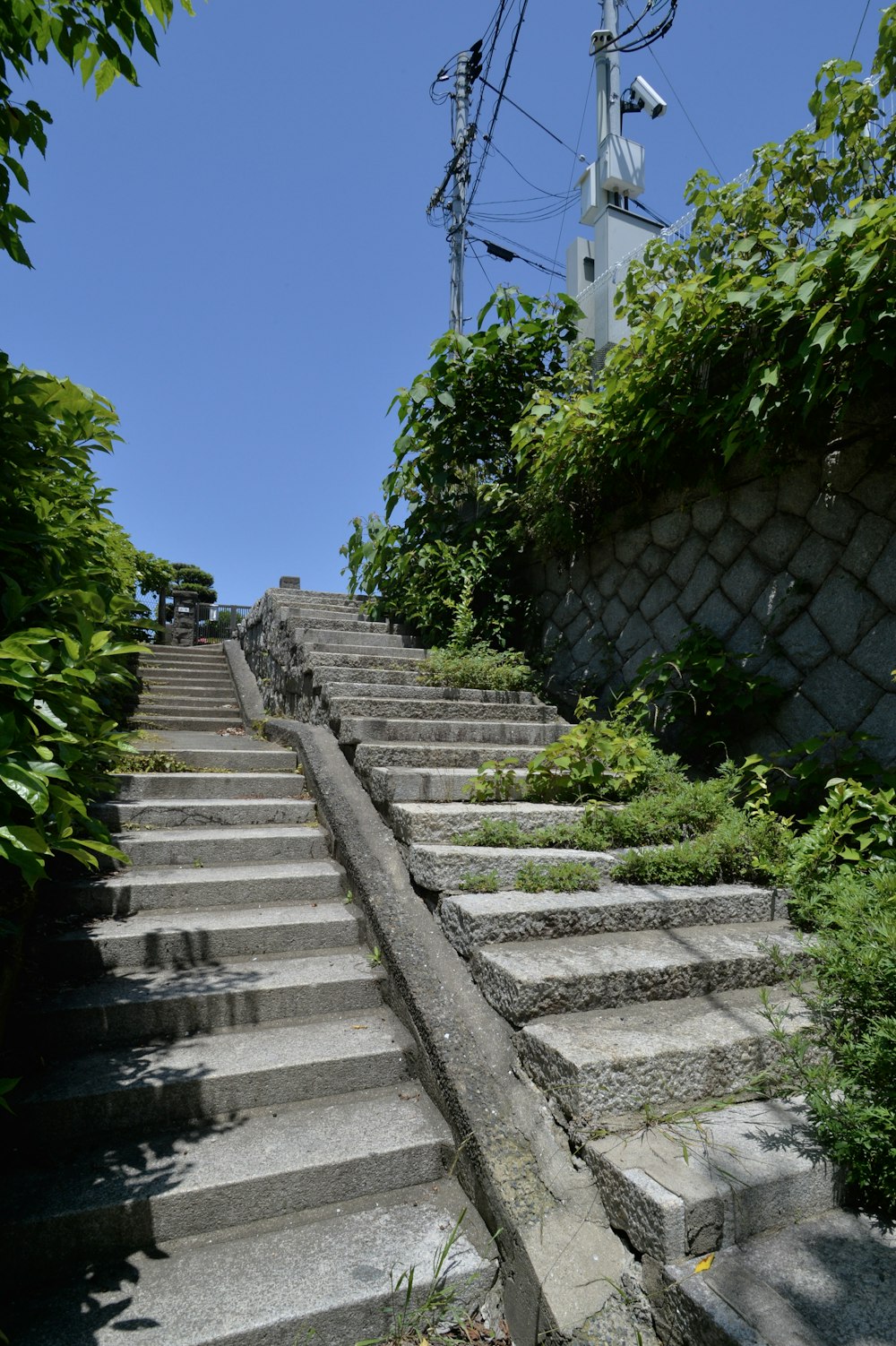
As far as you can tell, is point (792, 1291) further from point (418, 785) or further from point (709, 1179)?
point (418, 785)

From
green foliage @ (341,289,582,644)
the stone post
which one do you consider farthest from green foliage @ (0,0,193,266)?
the stone post

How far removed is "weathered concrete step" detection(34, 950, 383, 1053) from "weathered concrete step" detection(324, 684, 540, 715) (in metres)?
1.93

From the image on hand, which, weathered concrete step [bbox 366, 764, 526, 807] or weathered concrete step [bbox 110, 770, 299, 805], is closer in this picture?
weathered concrete step [bbox 366, 764, 526, 807]

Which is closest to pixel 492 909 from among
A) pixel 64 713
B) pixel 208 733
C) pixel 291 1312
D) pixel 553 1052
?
pixel 553 1052

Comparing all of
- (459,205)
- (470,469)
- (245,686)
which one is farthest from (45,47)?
(459,205)

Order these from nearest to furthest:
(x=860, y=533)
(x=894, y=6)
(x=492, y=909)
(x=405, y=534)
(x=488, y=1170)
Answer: (x=488, y=1170) → (x=492, y=909) → (x=894, y=6) → (x=860, y=533) → (x=405, y=534)

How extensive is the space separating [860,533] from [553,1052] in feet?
8.32

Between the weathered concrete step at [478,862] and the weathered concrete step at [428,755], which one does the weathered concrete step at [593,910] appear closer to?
the weathered concrete step at [478,862]

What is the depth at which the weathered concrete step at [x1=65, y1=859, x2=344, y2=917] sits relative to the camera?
2746 millimetres

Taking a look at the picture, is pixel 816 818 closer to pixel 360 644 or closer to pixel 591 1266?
pixel 591 1266

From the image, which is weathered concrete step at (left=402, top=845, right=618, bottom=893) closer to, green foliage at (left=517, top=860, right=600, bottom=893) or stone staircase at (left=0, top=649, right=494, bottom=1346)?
green foliage at (left=517, top=860, right=600, bottom=893)

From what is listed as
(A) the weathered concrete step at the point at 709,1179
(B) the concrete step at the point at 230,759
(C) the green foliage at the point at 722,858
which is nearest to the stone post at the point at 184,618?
(B) the concrete step at the point at 230,759

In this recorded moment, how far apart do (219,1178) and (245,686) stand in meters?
5.76

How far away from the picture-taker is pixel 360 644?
18.6ft
